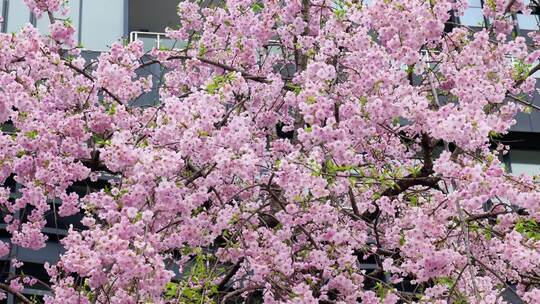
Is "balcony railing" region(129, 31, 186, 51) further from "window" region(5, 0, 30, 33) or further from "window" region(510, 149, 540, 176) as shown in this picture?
"window" region(510, 149, 540, 176)

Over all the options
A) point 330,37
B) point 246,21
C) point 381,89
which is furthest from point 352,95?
point 246,21

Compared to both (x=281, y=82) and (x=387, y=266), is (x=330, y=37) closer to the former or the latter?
(x=281, y=82)

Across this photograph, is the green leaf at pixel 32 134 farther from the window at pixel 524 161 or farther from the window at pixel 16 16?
the window at pixel 524 161

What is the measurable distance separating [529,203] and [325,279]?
1868 millimetres

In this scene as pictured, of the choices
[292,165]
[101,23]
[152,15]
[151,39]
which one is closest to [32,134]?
[292,165]

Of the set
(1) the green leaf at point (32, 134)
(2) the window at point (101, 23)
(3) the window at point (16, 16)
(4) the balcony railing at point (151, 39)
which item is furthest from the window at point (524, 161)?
(1) the green leaf at point (32, 134)

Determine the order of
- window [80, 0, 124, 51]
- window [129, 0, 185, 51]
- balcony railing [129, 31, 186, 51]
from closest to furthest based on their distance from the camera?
balcony railing [129, 31, 186, 51] → window [80, 0, 124, 51] → window [129, 0, 185, 51]

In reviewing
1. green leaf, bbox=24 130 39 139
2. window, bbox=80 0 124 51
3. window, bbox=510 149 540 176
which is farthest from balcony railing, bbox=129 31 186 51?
window, bbox=510 149 540 176

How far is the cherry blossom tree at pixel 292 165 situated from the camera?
5812mm

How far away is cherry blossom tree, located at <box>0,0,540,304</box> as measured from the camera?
19.1 feet

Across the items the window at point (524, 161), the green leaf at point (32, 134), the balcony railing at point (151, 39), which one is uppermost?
the green leaf at point (32, 134)

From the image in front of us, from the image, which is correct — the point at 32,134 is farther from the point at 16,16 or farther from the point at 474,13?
the point at 474,13

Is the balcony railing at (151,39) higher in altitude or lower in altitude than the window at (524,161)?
higher

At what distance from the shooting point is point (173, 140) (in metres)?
6.18
